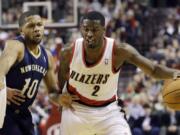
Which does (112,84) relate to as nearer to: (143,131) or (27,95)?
(27,95)

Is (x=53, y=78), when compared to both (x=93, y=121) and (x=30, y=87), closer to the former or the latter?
(x=30, y=87)

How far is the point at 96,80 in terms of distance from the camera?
6.77 metres

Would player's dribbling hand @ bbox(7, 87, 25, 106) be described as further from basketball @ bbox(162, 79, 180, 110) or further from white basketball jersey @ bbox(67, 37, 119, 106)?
basketball @ bbox(162, 79, 180, 110)

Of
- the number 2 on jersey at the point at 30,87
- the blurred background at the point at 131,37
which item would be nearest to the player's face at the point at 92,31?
the number 2 on jersey at the point at 30,87

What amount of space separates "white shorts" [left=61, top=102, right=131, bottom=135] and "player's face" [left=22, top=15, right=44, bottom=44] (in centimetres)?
81

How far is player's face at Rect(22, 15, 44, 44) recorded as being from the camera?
21.9 feet

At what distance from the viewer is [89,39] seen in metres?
6.59

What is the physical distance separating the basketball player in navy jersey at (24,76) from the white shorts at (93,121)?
0.40 meters

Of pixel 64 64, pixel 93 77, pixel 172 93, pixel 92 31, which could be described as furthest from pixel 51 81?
pixel 172 93

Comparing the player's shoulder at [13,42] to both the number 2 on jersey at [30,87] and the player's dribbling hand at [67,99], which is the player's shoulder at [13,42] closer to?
the number 2 on jersey at [30,87]

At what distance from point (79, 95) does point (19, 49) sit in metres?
0.82

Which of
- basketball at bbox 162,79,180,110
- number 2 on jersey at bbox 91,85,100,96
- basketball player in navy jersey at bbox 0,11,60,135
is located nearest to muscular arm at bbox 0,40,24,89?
basketball player in navy jersey at bbox 0,11,60,135

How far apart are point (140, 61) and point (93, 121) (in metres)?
0.79

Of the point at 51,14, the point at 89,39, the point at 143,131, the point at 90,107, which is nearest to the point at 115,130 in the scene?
the point at 90,107
